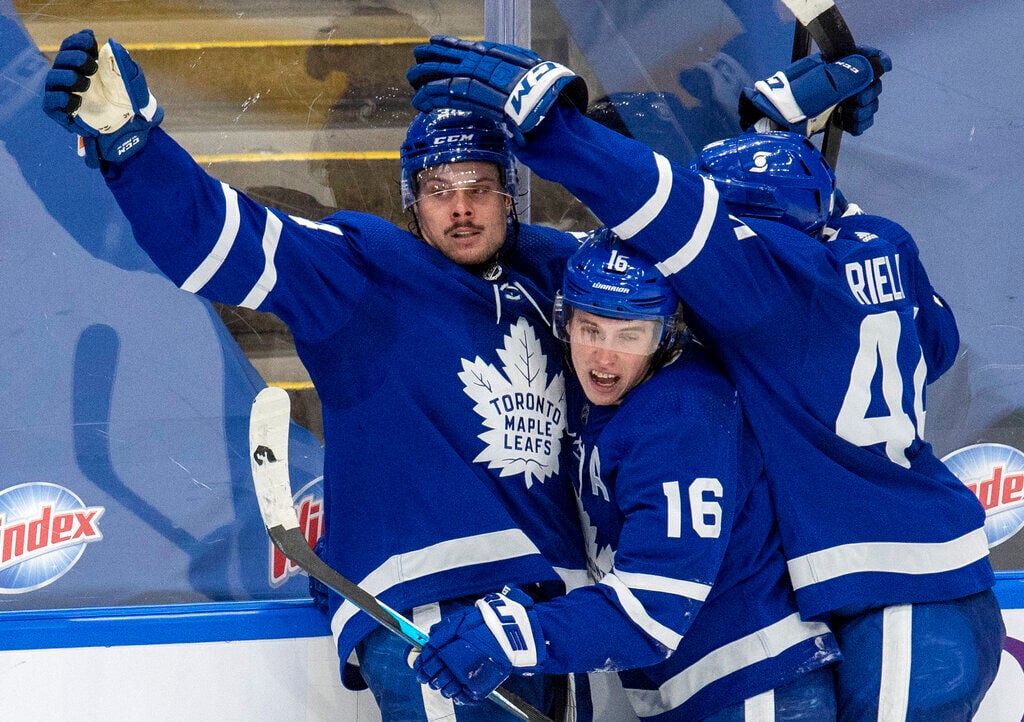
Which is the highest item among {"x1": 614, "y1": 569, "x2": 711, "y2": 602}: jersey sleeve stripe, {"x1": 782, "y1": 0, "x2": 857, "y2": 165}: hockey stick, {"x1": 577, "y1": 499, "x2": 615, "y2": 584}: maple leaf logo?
{"x1": 782, "y1": 0, "x2": 857, "y2": 165}: hockey stick

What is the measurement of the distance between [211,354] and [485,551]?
86 centimetres

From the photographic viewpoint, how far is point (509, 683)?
72.2 inches

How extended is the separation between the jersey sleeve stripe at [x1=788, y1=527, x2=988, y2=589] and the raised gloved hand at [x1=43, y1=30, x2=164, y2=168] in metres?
1.17

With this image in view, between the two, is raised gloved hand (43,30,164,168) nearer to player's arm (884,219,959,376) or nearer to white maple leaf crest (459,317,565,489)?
white maple leaf crest (459,317,565,489)

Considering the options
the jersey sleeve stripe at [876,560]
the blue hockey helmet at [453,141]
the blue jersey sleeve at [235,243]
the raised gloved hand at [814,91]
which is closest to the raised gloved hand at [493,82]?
the blue hockey helmet at [453,141]

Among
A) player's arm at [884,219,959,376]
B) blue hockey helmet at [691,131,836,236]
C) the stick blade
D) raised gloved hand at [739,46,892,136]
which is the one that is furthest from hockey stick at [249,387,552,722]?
raised gloved hand at [739,46,892,136]

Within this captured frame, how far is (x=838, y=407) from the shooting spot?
5.88 ft

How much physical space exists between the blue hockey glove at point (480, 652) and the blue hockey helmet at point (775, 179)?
2.45ft

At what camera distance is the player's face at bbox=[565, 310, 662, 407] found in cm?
176

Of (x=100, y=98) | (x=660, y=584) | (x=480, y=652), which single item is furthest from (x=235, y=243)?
(x=660, y=584)

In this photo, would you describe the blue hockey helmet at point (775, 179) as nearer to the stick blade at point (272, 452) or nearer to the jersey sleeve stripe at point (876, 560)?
the jersey sleeve stripe at point (876, 560)

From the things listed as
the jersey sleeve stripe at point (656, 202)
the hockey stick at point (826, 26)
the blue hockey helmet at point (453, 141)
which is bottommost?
the jersey sleeve stripe at point (656, 202)

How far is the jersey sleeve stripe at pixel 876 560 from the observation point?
5.91 feet

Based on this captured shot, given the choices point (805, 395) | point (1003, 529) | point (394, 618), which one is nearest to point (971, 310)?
point (1003, 529)
